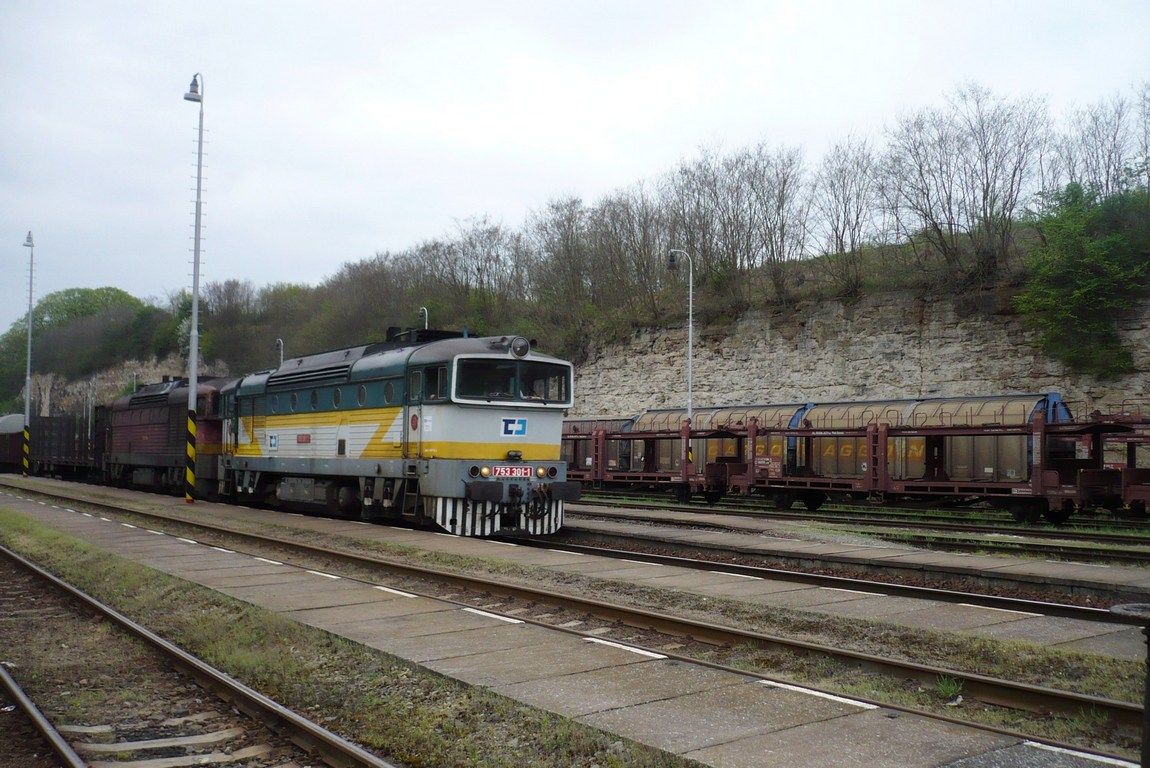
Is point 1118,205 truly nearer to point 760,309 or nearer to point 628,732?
point 760,309

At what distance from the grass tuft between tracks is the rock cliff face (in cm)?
3125

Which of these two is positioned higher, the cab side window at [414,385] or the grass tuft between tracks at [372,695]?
the cab side window at [414,385]

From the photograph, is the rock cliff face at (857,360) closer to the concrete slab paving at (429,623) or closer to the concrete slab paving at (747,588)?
the concrete slab paving at (747,588)

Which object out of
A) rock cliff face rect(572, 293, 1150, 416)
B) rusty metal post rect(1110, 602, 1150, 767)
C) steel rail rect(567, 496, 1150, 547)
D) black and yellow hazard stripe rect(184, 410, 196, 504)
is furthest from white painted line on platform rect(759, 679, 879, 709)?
rock cliff face rect(572, 293, 1150, 416)

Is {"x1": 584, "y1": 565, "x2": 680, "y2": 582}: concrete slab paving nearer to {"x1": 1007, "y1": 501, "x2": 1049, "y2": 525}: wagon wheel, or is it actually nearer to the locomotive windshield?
the locomotive windshield

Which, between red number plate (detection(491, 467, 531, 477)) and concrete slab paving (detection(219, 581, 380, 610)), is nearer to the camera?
concrete slab paving (detection(219, 581, 380, 610))

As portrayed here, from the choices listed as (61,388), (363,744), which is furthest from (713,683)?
(61,388)

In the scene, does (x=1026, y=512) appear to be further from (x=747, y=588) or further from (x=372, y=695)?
(x=372, y=695)

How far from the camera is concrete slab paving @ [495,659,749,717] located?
655 cm

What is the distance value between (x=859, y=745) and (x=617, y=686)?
198 centimetres

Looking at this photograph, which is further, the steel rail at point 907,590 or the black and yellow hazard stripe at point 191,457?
the black and yellow hazard stripe at point 191,457

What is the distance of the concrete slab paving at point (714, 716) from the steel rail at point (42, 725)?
3223 millimetres

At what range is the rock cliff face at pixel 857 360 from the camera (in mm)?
33656

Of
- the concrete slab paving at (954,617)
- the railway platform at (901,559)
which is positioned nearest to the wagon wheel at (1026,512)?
the railway platform at (901,559)
